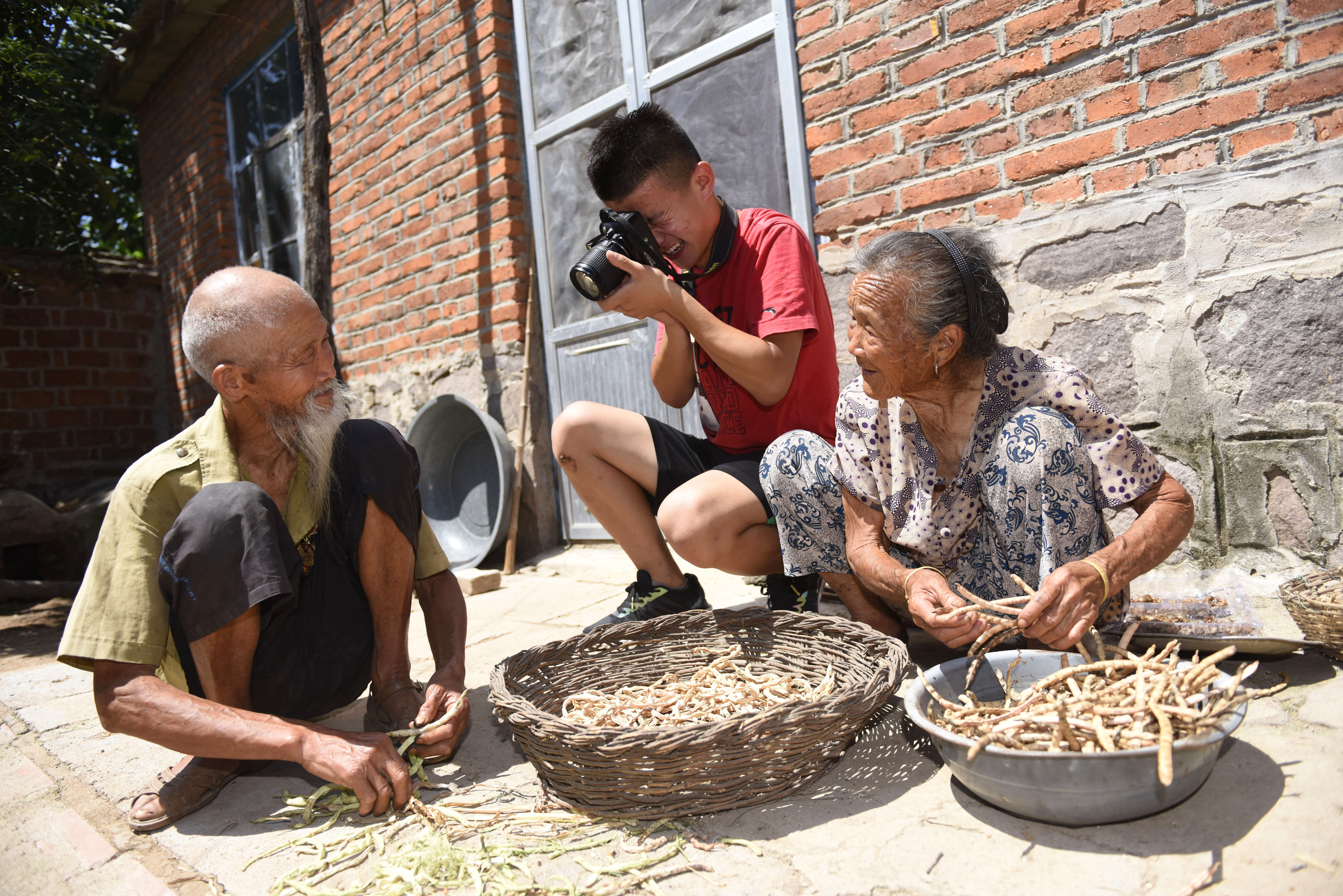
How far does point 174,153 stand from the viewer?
7.13 m

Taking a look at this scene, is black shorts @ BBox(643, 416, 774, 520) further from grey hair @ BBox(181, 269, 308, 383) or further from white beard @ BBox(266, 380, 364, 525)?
grey hair @ BBox(181, 269, 308, 383)

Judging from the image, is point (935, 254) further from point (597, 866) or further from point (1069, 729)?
point (597, 866)

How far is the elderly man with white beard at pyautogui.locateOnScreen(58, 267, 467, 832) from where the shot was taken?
148cm

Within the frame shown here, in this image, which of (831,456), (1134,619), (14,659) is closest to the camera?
(1134,619)

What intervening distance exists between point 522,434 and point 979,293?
2765 millimetres

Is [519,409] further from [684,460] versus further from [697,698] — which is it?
[697,698]

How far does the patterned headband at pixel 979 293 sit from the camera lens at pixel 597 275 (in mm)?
781

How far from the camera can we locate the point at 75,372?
685 cm

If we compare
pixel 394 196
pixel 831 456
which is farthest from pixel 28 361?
pixel 831 456

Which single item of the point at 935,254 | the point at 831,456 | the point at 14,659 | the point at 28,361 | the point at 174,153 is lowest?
the point at 14,659

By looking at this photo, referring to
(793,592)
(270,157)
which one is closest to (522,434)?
(793,592)

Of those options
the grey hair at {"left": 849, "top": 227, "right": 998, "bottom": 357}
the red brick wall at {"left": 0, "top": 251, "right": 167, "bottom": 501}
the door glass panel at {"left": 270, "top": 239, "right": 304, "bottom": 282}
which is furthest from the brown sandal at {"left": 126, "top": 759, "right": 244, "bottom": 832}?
the red brick wall at {"left": 0, "top": 251, "right": 167, "bottom": 501}

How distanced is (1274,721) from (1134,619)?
1.12ft

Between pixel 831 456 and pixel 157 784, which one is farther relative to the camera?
pixel 831 456
